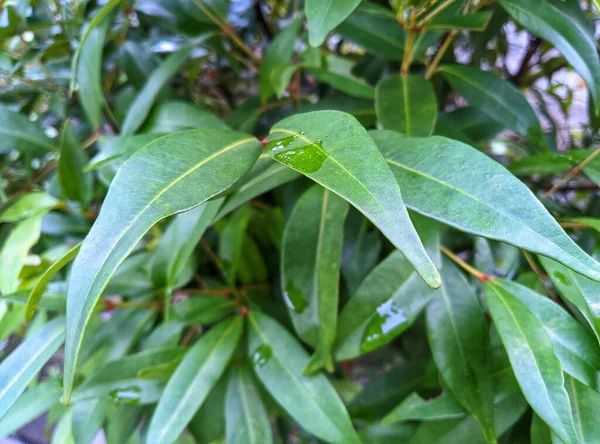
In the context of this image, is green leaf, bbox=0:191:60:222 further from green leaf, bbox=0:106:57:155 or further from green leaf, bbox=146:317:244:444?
green leaf, bbox=146:317:244:444

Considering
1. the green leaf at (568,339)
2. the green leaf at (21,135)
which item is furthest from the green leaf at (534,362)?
the green leaf at (21,135)

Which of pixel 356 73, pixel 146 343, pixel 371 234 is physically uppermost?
pixel 356 73

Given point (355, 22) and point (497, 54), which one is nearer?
point (355, 22)

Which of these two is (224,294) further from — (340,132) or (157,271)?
(340,132)

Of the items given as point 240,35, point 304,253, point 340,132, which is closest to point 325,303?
point 304,253

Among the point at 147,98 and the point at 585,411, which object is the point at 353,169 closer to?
the point at 585,411

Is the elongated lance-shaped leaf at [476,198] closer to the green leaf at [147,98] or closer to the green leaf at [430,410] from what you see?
the green leaf at [430,410]
